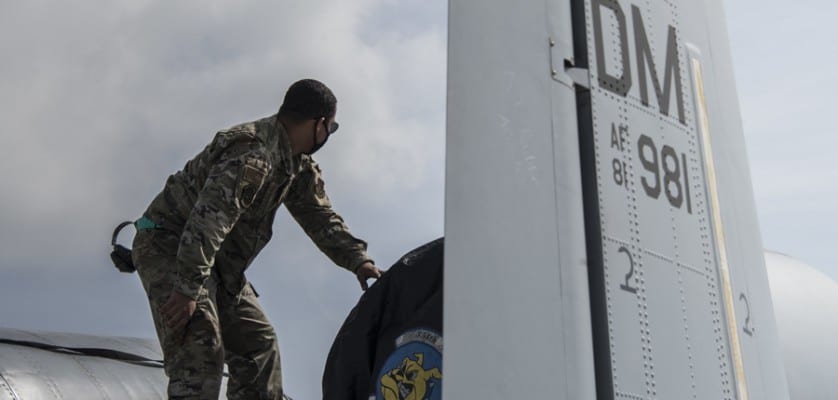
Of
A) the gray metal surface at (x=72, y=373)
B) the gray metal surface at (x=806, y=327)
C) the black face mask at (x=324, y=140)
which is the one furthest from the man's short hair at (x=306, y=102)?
the gray metal surface at (x=806, y=327)

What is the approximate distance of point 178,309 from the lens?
152 inches

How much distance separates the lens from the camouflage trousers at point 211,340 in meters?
4.01

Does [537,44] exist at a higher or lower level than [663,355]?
higher

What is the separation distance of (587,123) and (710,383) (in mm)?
962

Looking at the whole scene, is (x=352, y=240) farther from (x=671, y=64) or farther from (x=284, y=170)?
(x=671, y=64)

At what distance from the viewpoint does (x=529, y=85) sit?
2.89m

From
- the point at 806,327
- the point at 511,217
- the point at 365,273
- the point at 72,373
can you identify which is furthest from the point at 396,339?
the point at 806,327

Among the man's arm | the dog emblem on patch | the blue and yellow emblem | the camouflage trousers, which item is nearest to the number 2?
the blue and yellow emblem

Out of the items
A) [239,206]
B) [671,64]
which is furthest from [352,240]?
[671,64]

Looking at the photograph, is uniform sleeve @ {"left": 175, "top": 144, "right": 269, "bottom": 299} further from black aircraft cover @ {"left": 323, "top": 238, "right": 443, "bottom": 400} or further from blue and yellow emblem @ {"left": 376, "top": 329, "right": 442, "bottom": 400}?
blue and yellow emblem @ {"left": 376, "top": 329, "right": 442, "bottom": 400}

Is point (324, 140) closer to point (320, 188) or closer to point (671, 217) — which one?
point (320, 188)

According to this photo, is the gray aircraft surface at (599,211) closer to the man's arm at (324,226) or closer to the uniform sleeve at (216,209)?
the uniform sleeve at (216,209)

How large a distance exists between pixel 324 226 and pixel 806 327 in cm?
608

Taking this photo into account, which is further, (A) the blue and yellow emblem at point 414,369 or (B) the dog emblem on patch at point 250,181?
(A) the blue and yellow emblem at point 414,369
